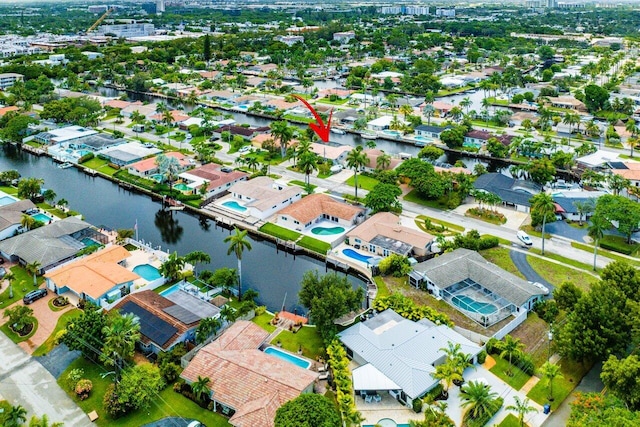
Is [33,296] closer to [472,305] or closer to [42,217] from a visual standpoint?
[42,217]

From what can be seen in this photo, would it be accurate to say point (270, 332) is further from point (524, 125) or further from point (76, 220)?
point (524, 125)

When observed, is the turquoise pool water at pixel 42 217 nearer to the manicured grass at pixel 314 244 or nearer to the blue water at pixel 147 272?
the blue water at pixel 147 272

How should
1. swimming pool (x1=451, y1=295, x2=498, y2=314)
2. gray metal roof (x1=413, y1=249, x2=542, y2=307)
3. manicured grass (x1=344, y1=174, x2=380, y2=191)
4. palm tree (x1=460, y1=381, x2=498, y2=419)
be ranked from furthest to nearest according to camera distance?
1. manicured grass (x1=344, y1=174, x2=380, y2=191)
2. gray metal roof (x1=413, y1=249, x2=542, y2=307)
3. swimming pool (x1=451, y1=295, x2=498, y2=314)
4. palm tree (x1=460, y1=381, x2=498, y2=419)

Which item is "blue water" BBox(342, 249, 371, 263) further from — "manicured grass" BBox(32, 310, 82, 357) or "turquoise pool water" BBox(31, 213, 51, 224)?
"turquoise pool water" BBox(31, 213, 51, 224)

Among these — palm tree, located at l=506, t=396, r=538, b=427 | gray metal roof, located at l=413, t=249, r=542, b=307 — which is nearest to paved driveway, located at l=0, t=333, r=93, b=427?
palm tree, located at l=506, t=396, r=538, b=427

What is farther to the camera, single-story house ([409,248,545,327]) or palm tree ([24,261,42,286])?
palm tree ([24,261,42,286])

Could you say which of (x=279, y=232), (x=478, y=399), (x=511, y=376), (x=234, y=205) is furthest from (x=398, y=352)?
(x=234, y=205)

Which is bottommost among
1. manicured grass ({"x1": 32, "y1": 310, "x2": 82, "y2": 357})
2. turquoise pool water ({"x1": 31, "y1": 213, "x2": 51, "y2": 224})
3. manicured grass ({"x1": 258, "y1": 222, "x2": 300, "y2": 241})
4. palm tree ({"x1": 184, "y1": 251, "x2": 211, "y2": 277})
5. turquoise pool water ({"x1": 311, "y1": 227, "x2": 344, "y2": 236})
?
turquoise pool water ({"x1": 31, "y1": 213, "x2": 51, "y2": 224})

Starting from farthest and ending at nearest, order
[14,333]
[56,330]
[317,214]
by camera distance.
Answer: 1. [317,214]
2. [56,330]
3. [14,333]
